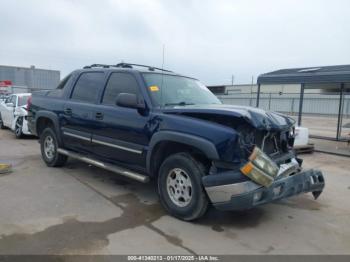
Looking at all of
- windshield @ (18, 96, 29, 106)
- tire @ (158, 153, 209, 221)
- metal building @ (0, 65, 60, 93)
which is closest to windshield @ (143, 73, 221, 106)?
tire @ (158, 153, 209, 221)

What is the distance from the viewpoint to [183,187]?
Answer: 12.5 ft

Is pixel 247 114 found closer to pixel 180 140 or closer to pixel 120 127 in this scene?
pixel 180 140

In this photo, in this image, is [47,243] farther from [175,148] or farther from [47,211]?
[175,148]

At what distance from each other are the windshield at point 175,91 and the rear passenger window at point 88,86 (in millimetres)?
1033

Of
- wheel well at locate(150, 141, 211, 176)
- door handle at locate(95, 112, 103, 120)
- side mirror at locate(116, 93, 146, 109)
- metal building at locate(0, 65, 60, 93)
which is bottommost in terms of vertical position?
wheel well at locate(150, 141, 211, 176)

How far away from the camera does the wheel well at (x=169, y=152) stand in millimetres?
3761

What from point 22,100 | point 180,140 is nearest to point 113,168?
point 180,140

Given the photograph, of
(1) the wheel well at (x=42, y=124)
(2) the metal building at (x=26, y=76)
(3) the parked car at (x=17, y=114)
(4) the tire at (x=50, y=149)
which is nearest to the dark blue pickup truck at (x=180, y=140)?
(4) the tire at (x=50, y=149)

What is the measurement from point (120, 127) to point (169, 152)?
0.87 metres

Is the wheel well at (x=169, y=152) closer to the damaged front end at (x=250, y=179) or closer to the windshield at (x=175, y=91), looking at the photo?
the damaged front end at (x=250, y=179)

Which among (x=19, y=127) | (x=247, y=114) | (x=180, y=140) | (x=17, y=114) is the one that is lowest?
(x=19, y=127)

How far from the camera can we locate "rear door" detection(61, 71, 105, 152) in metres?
5.09

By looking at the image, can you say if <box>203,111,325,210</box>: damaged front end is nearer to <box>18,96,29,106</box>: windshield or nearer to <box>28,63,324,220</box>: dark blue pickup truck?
<box>28,63,324,220</box>: dark blue pickup truck

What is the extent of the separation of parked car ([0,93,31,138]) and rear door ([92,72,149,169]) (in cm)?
602
